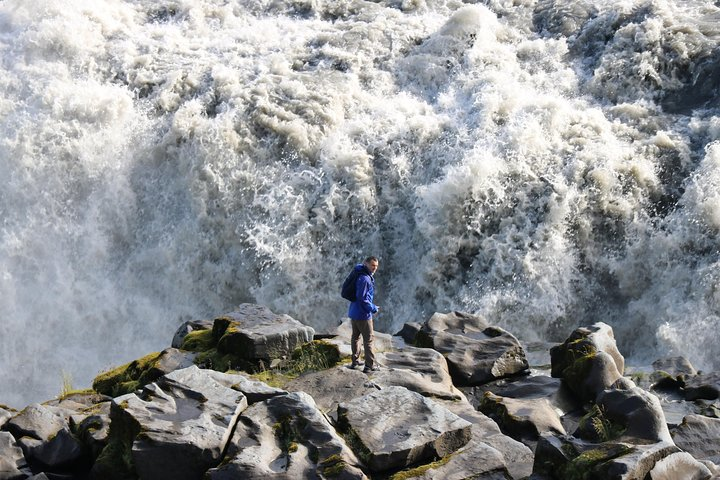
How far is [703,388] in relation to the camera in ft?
46.4

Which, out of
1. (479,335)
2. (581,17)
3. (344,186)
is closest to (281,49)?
(344,186)

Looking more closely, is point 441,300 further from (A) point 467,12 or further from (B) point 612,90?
(A) point 467,12

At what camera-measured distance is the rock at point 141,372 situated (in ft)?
45.1

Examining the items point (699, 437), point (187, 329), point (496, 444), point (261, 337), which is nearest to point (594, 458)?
point (496, 444)

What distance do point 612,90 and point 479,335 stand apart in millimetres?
11103

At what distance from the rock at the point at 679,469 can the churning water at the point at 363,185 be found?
8.08 m

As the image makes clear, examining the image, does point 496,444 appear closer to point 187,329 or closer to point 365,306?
point 365,306

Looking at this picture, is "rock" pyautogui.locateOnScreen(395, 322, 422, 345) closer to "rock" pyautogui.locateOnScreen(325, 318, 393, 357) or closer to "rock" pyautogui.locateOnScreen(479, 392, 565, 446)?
"rock" pyautogui.locateOnScreen(325, 318, 393, 357)

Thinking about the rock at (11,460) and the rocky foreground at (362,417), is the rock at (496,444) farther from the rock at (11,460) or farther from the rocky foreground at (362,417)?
the rock at (11,460)

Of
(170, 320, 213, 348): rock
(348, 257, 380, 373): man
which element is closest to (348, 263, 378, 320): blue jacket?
(348, 257, 380, 373): man

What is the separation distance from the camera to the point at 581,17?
2700 cm

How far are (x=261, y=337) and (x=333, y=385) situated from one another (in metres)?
1.65

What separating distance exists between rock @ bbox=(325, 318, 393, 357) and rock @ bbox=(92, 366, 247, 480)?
8.18 feet

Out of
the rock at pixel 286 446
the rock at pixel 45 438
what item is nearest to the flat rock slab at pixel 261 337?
the rock at pixel 286 446
